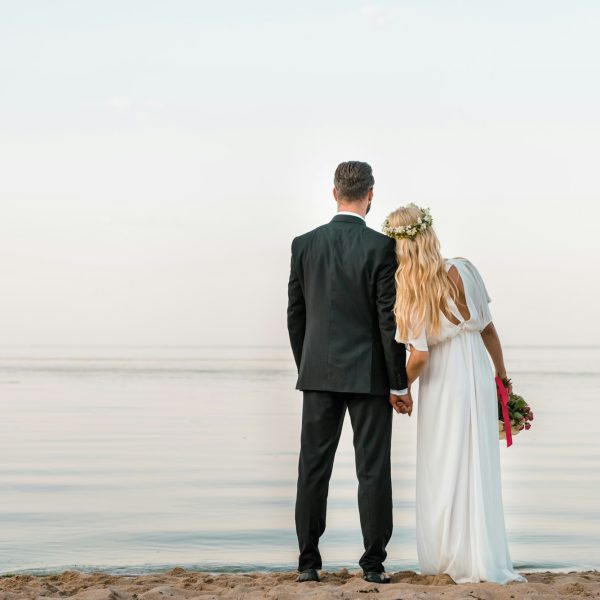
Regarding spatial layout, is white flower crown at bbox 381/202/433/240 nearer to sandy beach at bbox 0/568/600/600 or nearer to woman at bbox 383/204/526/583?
woman at bbox 383/204/526/583

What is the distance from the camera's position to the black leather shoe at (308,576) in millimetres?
5461

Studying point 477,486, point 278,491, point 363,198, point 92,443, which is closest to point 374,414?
point 477,486

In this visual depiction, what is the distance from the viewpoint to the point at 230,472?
999cm

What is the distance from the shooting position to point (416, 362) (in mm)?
5422

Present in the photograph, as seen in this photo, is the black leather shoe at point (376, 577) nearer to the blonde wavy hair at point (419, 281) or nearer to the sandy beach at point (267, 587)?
the sandy beach at point (267, 587)

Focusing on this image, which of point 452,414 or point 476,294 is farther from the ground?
point 476,294

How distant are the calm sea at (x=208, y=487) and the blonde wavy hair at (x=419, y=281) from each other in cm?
181

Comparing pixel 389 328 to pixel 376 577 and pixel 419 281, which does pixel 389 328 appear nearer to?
pixel 419 281

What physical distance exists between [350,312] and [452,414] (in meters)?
0.73

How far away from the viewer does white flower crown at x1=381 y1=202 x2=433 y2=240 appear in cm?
545

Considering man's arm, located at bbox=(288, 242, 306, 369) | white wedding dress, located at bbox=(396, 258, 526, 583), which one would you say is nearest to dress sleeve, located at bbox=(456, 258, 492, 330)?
white wedding dress, located at bbox=(396, 258, 526, 583)

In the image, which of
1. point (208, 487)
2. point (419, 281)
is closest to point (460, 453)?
point (419, 281)

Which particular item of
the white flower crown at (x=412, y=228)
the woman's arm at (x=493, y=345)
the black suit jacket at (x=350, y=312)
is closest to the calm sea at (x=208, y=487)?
the woman's arm at (x=493, y=345)

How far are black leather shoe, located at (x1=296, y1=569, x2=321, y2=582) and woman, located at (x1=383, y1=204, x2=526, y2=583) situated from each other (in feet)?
1.79
